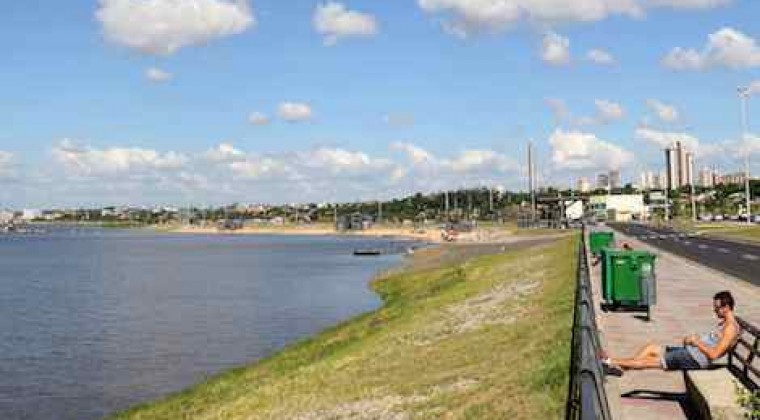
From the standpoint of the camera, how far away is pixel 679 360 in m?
12.2

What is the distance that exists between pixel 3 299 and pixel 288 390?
179ft

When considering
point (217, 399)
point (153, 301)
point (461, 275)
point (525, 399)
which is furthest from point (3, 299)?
point (525, 399)

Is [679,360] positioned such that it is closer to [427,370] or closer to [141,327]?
[427,370]

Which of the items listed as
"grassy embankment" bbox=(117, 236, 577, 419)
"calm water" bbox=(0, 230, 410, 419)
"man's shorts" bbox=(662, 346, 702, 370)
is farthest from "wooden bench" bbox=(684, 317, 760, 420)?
"calm water" bbox=(0, 230, 410, 419)

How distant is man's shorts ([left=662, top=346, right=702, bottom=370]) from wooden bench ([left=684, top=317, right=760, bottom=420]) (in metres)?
0.13

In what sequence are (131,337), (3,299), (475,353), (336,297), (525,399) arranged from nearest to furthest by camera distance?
(525,399) < (475,353) < (131,337) < (336,297) < (3,299)

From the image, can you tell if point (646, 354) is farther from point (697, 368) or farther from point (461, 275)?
point (461, 275)

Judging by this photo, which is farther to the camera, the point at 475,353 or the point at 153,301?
the point at 153,301

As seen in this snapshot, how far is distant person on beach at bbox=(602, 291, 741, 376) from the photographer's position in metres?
11.9

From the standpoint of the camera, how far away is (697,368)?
12.0m

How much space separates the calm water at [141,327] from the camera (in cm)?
2922

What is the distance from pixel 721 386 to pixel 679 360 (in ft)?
4.82

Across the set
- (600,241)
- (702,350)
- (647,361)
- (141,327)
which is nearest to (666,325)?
(647,361)

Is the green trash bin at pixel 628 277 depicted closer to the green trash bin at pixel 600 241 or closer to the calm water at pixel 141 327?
the calm water at pixel 141 327
